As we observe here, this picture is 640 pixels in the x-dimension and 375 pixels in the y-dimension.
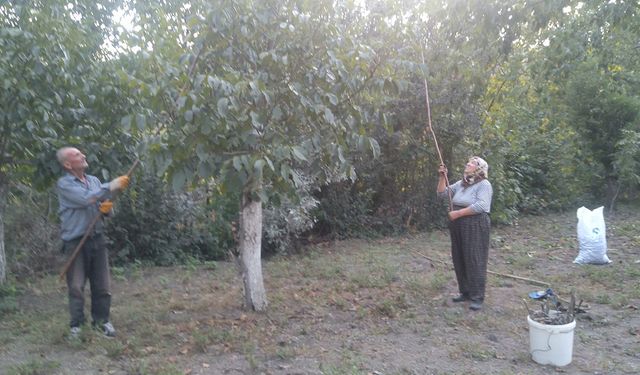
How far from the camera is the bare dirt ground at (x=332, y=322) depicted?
5309 mm

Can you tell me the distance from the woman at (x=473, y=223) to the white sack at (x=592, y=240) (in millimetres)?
3069

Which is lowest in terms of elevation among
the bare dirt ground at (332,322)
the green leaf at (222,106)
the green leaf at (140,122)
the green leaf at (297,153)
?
the bare dirt ground at (332,322)

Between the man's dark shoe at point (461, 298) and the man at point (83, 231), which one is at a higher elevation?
the man at point (83, 231)

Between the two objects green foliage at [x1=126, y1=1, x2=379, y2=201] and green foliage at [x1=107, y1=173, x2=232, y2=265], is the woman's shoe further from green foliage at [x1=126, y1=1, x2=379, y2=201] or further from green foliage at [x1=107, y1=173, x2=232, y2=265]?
green foliage at [x1=107, y1=173, x2=232, y2=265]

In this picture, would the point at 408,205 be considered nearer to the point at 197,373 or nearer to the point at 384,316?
the point at 384,316

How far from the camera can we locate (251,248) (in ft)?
21.4

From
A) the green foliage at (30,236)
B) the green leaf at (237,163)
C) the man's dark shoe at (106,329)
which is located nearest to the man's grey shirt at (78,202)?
the man's dark shoe at (106,329)

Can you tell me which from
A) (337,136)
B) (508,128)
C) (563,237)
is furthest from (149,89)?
(508,128)

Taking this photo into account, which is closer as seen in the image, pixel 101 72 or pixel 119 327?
pixel 119 327

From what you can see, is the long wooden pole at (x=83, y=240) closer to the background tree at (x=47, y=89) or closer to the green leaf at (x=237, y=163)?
the green leaf at (x=237, y=163)

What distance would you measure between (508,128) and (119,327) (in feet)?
35.8

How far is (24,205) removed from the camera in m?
9.16

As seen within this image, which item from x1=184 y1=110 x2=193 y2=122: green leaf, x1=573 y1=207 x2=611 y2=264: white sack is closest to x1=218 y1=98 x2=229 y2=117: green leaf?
x1=184 y1=110 x2=193 y2=122: green leaf

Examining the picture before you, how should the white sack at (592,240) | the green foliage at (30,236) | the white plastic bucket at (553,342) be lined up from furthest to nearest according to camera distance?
the white sack at (592,240)
the green foliage at (30,236)
the white plastic bucket at (553,342)
